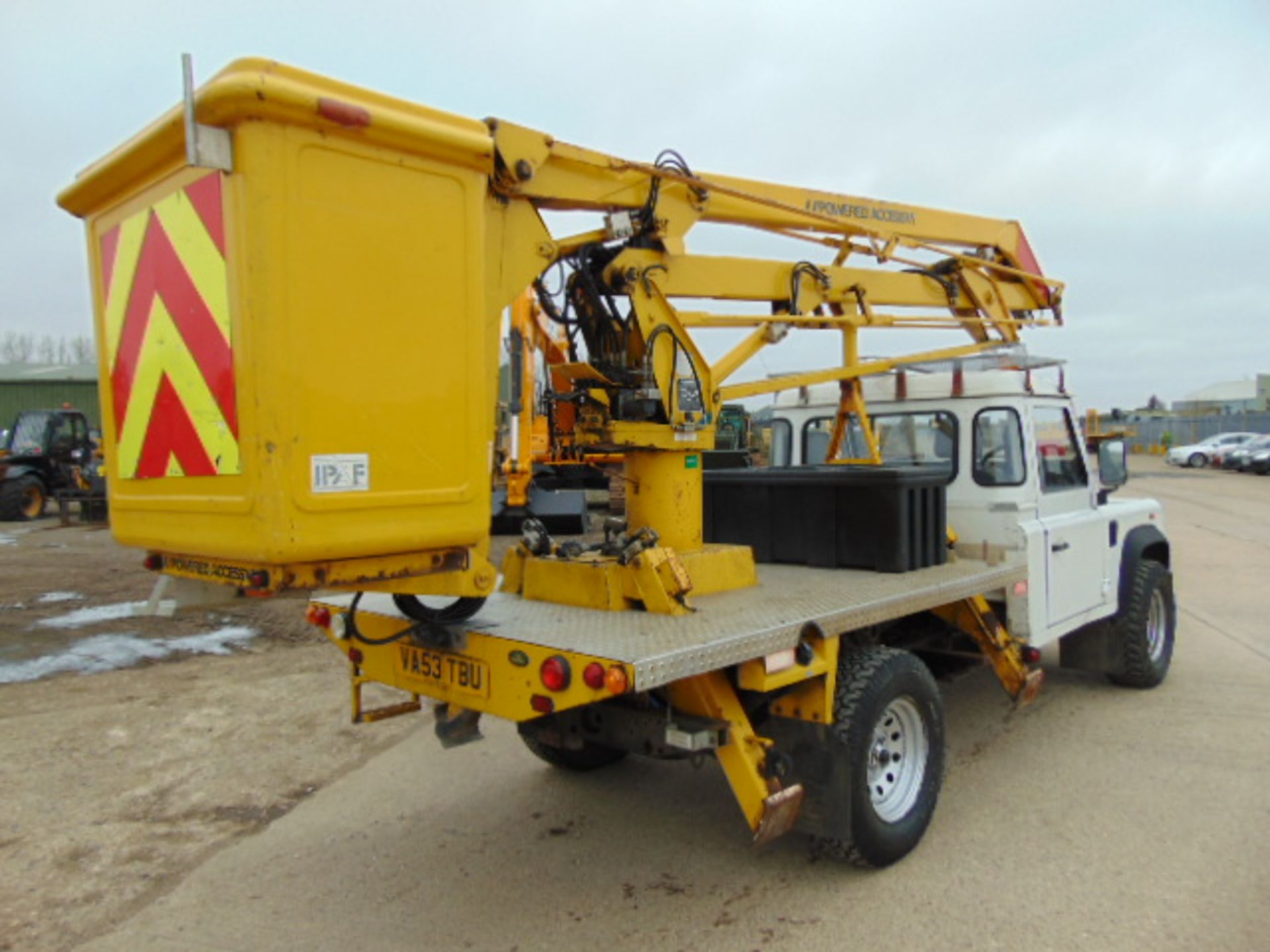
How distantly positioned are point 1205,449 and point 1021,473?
3969 cm

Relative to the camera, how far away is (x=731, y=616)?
12.7ft

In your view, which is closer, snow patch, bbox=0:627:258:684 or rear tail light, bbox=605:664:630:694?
rear tail light, bbox=605:664:630:694

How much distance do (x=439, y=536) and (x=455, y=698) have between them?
0.91m

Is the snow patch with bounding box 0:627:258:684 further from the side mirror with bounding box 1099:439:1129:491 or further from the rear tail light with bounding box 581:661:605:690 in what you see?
the side mirror with bounding box 1099:439:1129:491

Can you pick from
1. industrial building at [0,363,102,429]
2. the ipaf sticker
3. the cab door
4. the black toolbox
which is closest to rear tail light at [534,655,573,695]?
the ipaf sticker

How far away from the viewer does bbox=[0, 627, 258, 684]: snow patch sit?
728 cm

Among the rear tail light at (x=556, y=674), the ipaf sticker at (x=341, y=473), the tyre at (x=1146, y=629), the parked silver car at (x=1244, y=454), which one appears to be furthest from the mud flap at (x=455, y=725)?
the parked silver car at (x=1244, y=454)

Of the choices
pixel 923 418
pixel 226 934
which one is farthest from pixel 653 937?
pixel 923 418

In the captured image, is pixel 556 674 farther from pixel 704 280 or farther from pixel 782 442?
pixel 782 442

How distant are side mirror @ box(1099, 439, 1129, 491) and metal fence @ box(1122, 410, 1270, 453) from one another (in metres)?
40.5

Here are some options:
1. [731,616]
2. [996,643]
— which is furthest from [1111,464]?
[731,616]

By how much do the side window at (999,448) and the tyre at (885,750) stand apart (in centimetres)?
178

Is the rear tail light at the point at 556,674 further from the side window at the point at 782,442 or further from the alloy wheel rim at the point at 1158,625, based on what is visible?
the alloy wheel rim at the point at 1158,625

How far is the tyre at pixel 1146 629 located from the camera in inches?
256
